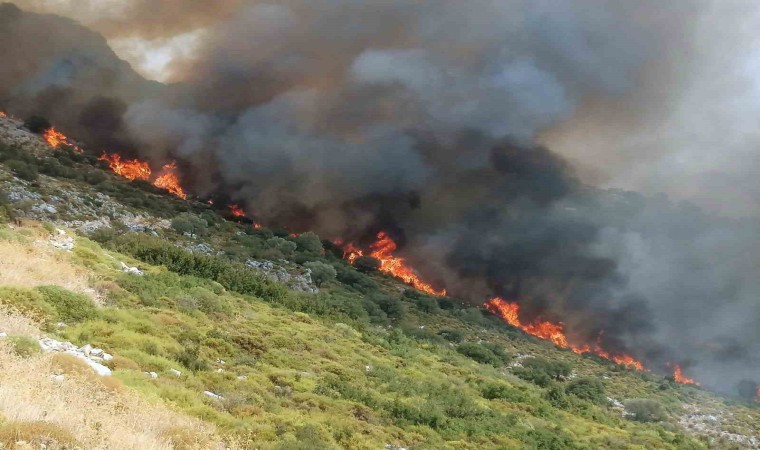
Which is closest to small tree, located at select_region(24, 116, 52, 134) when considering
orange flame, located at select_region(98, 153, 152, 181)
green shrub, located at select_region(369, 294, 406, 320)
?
orange flame, located at select_region(98, 153, 152, 181)

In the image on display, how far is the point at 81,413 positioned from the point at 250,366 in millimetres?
12660

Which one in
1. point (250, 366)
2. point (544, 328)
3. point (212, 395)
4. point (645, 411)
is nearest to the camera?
point (212, 395)

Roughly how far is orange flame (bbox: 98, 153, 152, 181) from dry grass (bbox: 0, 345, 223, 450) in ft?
323

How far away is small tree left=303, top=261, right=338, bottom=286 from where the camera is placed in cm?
6178

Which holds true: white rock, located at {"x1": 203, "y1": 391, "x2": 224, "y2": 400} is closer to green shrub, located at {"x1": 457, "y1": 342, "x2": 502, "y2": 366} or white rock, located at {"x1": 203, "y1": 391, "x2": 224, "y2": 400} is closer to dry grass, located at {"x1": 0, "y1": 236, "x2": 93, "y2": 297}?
dry grass, located at {"x1": 0, "y1": 236, "x2": 93, "y2": 297}

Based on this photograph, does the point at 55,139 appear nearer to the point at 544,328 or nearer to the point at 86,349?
the point at 544,328

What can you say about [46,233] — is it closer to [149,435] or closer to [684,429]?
[149,435]

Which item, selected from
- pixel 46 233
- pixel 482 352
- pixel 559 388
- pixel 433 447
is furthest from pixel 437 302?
pixel 433 447

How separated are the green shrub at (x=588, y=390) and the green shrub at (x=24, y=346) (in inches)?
1425

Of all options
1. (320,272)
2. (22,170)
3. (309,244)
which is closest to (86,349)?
(320,272)

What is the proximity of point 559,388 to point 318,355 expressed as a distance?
64.8 feet

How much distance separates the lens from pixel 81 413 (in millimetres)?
11148

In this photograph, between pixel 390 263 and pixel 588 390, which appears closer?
pixel 588 390

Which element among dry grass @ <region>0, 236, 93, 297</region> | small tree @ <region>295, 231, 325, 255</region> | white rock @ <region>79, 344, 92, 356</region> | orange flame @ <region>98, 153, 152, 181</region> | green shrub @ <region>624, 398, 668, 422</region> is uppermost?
orange flame @ <region>98, 153, 152, 181</region>
